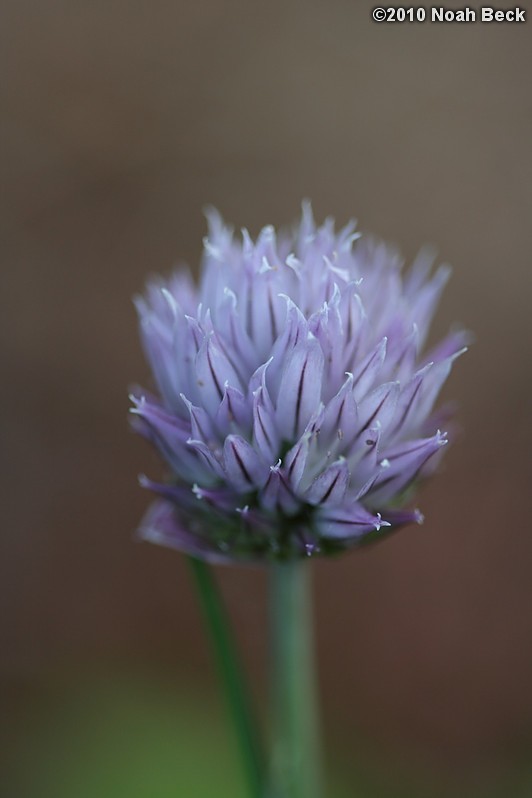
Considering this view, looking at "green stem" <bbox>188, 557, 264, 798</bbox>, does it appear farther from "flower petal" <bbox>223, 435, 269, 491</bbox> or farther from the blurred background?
the blurred background

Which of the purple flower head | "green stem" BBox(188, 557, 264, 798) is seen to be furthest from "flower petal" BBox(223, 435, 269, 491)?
"green stem" BBox(188, 557, 264, 798)

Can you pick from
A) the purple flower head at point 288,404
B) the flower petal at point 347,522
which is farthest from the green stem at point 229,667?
the flower petal at point 347,522

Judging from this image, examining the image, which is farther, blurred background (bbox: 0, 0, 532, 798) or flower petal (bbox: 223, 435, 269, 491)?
blurred background (bbox: 0, 0, 532, 798)

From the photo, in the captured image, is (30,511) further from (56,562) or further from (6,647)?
(6,647)

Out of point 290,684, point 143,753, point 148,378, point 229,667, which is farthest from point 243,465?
point 148,378

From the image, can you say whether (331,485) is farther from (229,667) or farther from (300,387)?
(229,667)

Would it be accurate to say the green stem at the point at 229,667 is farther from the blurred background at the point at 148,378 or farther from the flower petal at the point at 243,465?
the blurred background at the point at 148,378

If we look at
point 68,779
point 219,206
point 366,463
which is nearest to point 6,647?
point 68,779
